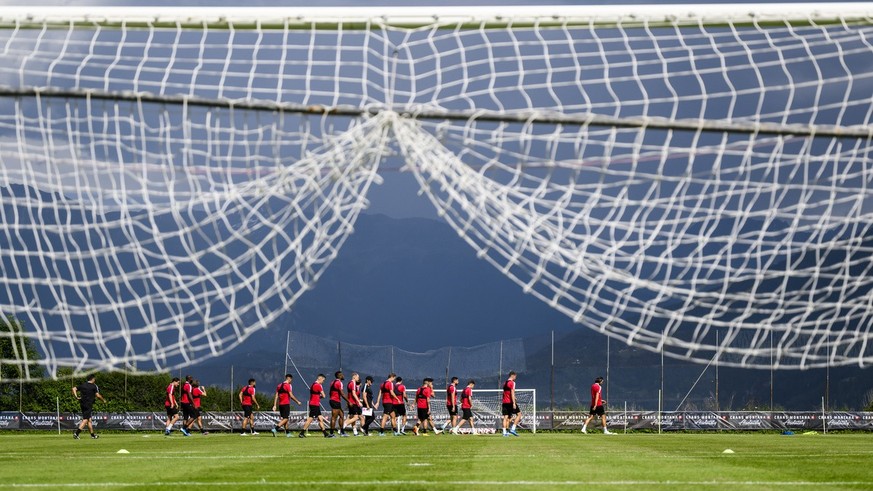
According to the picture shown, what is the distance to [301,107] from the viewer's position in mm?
7285

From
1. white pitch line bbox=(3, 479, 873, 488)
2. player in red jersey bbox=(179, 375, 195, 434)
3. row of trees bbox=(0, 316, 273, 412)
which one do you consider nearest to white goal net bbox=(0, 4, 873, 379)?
white pitch line bbox=(3, 479, 873, 488)

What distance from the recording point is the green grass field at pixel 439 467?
10.6m

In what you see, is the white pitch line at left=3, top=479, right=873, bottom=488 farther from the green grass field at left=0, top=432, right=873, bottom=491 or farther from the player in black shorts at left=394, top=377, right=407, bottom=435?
the player in black shorts at left=394, top=377, right=407, bottom=435

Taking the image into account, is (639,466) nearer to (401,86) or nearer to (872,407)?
(401,86)

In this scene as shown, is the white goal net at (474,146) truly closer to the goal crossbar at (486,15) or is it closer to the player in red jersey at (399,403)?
the goal crossbar at (486,15)

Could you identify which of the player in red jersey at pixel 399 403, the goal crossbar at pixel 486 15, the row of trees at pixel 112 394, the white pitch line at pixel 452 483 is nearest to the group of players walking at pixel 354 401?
the player in red jersey at pixel 399 403

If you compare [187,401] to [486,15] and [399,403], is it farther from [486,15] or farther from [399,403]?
[486,15]

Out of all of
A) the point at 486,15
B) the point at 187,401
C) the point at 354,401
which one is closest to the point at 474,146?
the point at 486,15

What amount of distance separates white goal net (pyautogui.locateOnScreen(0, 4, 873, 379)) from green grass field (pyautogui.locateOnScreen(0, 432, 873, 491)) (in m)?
3.23

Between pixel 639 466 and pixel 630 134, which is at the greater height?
pixel 630 134

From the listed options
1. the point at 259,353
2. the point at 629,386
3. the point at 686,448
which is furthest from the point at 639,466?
the point at 259,353

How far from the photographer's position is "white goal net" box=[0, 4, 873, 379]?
7348mm

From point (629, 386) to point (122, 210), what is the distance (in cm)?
4141

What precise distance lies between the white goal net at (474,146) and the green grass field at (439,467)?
3226 mm
